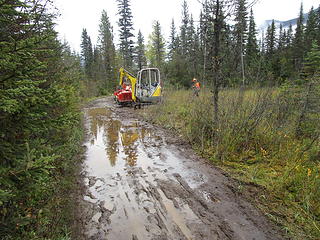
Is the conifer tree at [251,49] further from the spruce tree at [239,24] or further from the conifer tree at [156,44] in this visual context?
the conifer tree at [156,44]

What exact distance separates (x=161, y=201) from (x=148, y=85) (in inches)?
451

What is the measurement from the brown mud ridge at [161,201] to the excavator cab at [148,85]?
844cm

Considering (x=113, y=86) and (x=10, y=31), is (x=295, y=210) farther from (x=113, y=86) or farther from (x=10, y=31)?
(x=113, y=86)

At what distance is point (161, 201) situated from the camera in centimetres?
355

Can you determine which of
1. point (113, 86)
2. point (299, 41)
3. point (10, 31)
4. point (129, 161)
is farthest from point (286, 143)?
point (299, 41)

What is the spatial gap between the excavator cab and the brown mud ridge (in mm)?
8440

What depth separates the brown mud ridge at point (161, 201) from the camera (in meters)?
2.84

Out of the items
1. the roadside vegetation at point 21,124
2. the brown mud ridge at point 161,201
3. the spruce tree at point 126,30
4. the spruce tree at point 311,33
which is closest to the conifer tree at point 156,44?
the spruce tree at point 126,30

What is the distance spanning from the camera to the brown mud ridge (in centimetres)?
284

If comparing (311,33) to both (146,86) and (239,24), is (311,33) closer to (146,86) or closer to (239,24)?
(146,86)

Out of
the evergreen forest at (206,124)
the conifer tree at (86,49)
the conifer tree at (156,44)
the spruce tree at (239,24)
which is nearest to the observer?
the evergreen forest at (206,124)

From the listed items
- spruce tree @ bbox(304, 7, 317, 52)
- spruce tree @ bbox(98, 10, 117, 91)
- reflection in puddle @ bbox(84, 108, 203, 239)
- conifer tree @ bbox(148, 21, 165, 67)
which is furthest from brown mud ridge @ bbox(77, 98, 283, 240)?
spruce tree @ bbox(304, 7, 317, 52)

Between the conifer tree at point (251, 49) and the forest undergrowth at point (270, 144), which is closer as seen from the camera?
Result: the forest undergrowth at point (270, 144)

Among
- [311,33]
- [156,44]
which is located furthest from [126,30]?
[311,33]
